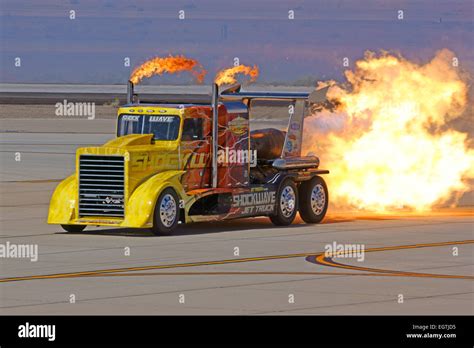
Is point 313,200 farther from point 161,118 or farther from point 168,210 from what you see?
point 168,210

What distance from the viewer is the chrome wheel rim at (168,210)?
27.3 meters

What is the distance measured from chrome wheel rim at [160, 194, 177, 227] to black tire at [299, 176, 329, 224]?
14.5 ft

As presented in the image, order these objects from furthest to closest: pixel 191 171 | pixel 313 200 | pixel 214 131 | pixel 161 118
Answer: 1. pixel 313 200
2. pixel 214 131
3. pixel 161 118
4. pixel 191 171

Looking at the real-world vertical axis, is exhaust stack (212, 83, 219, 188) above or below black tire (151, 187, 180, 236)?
above

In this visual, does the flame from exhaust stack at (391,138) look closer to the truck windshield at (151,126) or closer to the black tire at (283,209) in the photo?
the black tire at (283,209)

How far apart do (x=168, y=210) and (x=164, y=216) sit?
6.1 inches

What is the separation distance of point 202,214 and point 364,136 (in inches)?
274

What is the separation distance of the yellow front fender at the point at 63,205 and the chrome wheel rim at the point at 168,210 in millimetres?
1917

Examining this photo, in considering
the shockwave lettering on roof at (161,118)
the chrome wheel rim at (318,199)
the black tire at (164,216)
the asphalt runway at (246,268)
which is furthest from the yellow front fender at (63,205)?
the chrome wheel rim at (318,199)

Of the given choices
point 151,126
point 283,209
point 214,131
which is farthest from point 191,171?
point 283,209

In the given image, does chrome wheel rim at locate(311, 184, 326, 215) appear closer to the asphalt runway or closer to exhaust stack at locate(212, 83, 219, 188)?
the asphalt runway

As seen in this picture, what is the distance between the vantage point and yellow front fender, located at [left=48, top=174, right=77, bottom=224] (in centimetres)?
2783

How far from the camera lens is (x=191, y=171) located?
28.6m

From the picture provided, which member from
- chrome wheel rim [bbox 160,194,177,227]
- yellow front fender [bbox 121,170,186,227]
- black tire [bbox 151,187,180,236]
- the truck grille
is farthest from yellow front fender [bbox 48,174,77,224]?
chrome wheel rim [bbox 160,194,177,227]
